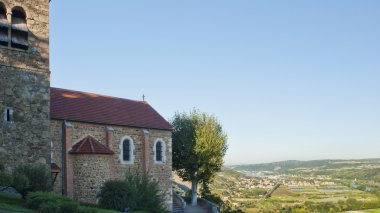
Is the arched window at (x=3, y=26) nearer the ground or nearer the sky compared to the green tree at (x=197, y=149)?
nearer the sky

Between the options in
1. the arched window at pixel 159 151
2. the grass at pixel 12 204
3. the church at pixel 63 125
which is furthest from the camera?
the arched window at pixel 159 151

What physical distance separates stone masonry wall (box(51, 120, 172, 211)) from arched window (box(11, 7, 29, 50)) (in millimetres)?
6147

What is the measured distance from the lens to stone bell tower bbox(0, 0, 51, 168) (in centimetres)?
2197

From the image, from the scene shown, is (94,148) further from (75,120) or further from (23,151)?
(23,151)

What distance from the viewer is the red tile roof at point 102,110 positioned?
93.9 ft

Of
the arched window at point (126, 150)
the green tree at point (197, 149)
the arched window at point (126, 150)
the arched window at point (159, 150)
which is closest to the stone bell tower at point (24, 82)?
the arched window at point (126, 150)

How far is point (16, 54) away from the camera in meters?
22.5

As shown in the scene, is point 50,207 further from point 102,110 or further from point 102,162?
point 102,110

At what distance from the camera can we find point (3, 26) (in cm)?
2220

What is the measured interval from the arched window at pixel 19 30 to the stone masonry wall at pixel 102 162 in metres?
6.15

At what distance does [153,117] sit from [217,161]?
765cm

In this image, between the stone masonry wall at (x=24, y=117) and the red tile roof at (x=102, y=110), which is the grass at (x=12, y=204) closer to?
the stone masonry wall at (x=24, y=117)

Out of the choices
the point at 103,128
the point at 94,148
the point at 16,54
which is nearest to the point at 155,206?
the point at 94,148

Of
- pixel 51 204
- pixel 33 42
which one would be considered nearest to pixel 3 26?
pixel 33 42
